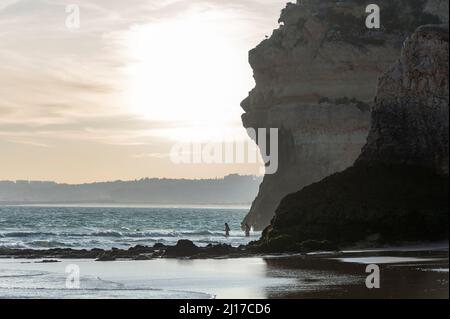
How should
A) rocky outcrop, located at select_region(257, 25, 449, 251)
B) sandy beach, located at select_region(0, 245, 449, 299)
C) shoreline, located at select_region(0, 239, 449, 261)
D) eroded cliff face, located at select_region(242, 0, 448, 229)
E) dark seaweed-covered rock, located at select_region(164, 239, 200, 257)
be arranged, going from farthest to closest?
1. eroded cliff face, located at select_region(242, 0, 448, 229)
2. dark seaweed-covered rock, located at select_region(164, 239, 200, 257)
3. rocky outcrop, located at select_region(257, 25, 449, 251)
4. shoreline, located at select_region(0, 239, 449, 261)
5. sandy beach, located at select_region(0, 245, 449, 299)

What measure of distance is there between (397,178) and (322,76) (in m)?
63.7

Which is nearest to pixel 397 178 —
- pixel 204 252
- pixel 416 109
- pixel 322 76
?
pixel 416 109

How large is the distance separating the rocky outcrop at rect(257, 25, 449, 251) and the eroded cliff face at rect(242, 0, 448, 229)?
5446cm

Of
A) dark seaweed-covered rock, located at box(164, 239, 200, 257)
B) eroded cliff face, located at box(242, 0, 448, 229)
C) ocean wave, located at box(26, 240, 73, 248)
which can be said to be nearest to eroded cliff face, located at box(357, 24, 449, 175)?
dark seaweed-covered rock, located at box(164, 239, 200, 257)

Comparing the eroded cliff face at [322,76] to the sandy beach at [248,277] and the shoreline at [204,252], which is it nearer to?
the shoreline at [204,252]

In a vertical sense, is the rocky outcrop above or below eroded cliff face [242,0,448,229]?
below

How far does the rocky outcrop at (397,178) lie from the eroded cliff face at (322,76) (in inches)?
2144

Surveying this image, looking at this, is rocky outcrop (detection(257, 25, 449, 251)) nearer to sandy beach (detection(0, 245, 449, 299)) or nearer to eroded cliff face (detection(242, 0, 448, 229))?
sandy beach (detection(0, 245, 449, 299))

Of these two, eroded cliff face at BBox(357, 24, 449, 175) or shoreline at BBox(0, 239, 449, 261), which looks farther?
eroded cliff face at BBox(357, 24, 449, 175)

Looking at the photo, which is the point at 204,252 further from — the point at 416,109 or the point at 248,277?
the point at 248,277

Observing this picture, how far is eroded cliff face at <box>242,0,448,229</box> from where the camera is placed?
104688 mm

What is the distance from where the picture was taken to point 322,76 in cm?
10894

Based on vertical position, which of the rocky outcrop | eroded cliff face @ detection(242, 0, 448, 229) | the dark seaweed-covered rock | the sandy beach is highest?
eroded cliff face @ detection(242, 0, 448, 229)

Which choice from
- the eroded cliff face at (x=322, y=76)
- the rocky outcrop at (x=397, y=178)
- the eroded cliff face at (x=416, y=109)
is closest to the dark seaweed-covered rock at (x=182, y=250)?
the rocky outcrop at (x=397, y=178)
